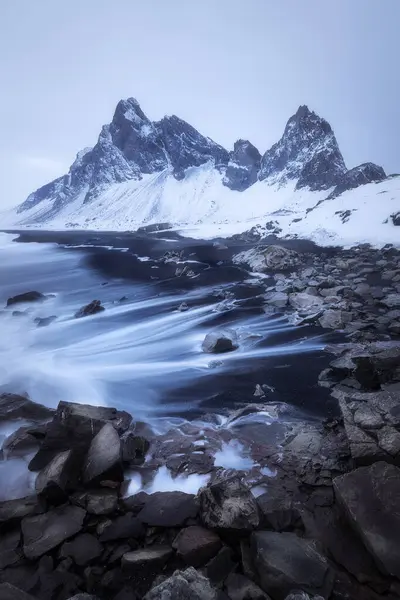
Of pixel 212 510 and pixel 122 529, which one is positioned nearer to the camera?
pixel 212 510

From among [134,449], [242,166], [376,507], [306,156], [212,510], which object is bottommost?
[134,449]

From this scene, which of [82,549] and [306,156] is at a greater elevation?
[306,156]

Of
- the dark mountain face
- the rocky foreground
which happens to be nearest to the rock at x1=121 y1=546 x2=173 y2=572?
the rocky foreground

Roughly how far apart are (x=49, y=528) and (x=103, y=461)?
101 centimetres

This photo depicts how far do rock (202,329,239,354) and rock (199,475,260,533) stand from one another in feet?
20.1

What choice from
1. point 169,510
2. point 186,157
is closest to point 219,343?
point 169,510

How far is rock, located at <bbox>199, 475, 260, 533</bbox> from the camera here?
146 inches

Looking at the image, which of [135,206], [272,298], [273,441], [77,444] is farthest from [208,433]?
[135,206]

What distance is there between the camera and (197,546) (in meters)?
3.57

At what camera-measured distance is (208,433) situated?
6.34 meters

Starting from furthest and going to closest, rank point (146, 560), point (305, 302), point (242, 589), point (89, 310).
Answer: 1. point (89, 310)
2. point (305, 302)
3. point (146, 560)
4. point (242, 589)

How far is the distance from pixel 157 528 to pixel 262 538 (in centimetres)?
137

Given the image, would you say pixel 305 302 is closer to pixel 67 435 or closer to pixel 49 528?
pixel 67 435

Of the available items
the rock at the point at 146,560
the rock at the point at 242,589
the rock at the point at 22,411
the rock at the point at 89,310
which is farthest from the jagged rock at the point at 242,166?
the rock at the point at 242,589
